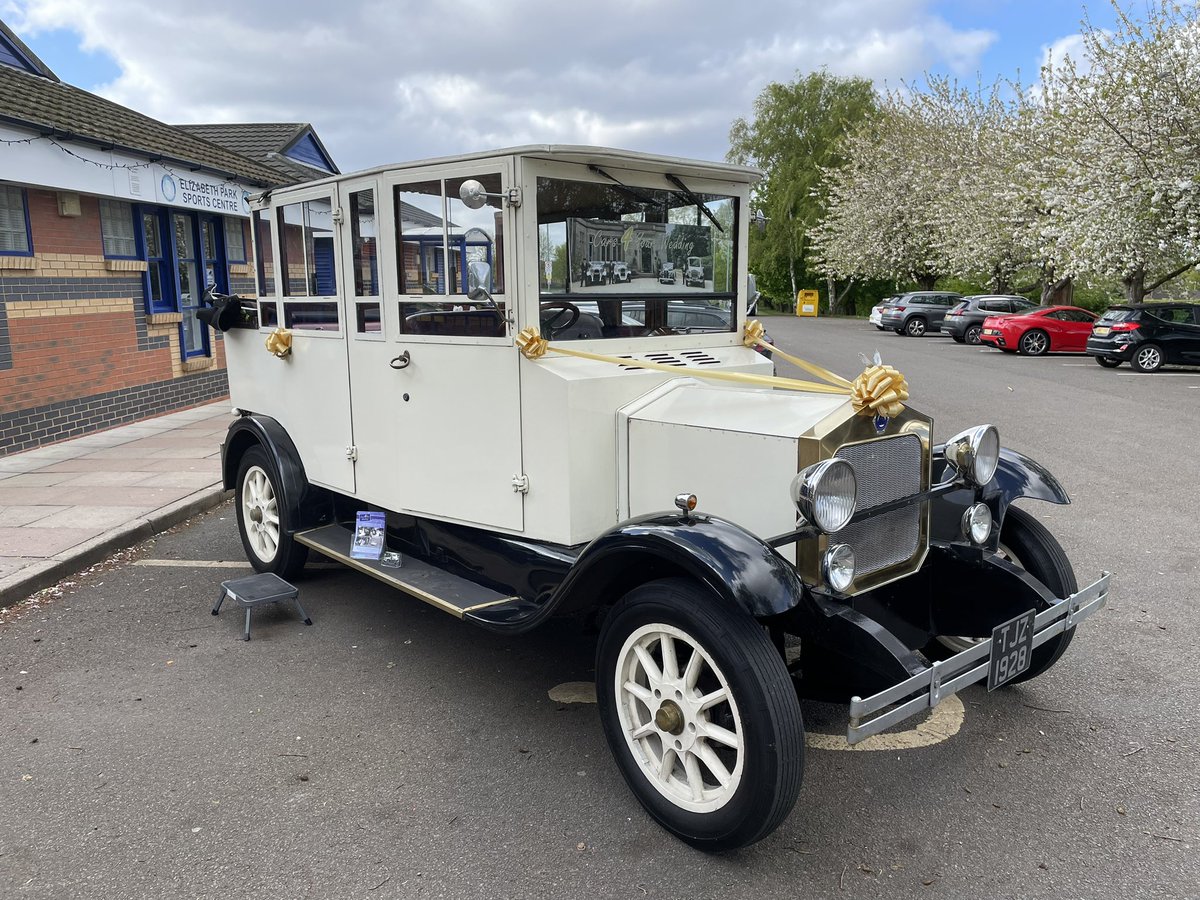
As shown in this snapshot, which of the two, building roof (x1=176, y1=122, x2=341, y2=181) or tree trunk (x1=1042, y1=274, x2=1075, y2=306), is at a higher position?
building roof (x1=176, y1=122, x2=341, y2=181)

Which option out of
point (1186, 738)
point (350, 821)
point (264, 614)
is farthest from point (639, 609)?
point (264, 614)

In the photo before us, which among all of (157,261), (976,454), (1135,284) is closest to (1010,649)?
(976,454)

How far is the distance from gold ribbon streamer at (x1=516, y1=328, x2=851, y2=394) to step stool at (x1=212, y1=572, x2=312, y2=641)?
2070 mm

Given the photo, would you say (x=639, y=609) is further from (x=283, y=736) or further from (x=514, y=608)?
(x=283, y=736)

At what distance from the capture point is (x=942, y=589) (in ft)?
11.4

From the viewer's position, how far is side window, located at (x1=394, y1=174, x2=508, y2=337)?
3.71m

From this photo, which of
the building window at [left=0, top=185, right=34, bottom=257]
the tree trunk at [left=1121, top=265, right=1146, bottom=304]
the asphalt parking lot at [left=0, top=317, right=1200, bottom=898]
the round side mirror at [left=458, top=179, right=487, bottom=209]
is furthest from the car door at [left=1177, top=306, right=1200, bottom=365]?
the building window at [left=0, top=185, right=34, bottom=257]

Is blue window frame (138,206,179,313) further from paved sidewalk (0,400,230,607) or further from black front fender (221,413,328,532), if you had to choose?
black front fender (221,413,328,532)

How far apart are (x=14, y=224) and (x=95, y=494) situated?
3843 mm

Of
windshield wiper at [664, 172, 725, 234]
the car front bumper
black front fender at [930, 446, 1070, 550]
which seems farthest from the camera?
windshield wiper at [664, 172, 725, 234]

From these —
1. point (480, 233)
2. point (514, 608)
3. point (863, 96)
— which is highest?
point (863, 96)

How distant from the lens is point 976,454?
10.9ft

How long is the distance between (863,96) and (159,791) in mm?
49354

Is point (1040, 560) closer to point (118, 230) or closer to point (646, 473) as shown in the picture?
point (646, 473)
